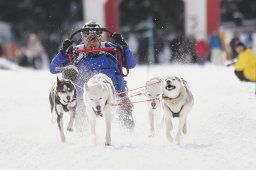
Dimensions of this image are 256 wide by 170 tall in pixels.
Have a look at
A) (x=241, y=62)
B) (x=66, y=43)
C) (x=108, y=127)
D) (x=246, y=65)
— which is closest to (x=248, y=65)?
(x=246, y=65)

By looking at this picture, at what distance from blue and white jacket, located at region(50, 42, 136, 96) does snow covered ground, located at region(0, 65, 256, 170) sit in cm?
61

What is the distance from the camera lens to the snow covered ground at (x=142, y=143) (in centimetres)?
484

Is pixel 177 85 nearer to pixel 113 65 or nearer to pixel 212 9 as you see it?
pixel 113 65

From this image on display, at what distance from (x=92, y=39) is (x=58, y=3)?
27.0 metres

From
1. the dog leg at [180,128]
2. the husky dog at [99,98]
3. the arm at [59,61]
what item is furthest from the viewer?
the arm at [59,61]

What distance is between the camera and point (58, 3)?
32.8 metres

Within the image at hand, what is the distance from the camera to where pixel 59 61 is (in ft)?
21.4

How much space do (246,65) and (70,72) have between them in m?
5.22

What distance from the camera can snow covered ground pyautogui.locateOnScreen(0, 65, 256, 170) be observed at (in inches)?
191

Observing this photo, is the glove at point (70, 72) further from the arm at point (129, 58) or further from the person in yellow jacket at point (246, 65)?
the person in yellow jacket at point (246, 65)

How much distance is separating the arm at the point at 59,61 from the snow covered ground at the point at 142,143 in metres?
0.79

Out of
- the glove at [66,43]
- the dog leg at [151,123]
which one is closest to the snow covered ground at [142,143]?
the dog leg at [151,123]

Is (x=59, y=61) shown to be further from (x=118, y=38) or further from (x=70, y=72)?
(x=118, y=38)

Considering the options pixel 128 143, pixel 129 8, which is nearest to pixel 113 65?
pixel 128 143
